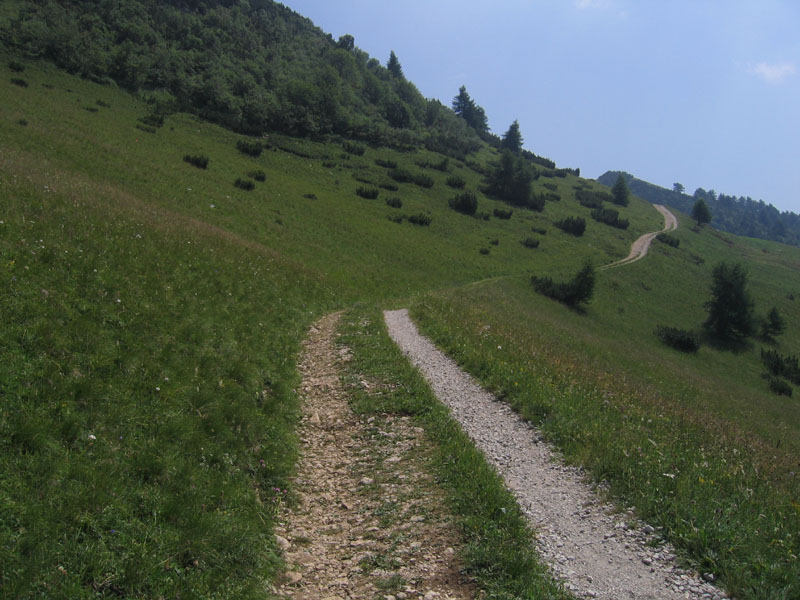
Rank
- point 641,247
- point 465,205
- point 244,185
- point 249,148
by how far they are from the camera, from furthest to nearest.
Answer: point 641,247 → point 465,205 → point 249,148 → point 244,185

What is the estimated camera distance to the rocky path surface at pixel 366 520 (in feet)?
18.7

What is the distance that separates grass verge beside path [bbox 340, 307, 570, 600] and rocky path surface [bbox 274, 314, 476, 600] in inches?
11.0

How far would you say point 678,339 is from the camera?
50.5m

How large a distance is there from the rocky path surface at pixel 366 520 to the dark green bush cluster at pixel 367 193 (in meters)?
59.9

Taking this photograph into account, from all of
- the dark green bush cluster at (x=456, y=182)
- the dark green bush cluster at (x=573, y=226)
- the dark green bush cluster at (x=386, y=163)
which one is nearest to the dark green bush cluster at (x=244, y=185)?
the dark green bush cluster at (x=386, y=163)

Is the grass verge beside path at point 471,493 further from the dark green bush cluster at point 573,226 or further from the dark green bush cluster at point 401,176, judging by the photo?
the dark green bush cluster at point 573,226

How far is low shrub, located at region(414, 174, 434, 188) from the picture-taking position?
83938 mm

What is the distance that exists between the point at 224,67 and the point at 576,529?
433ft

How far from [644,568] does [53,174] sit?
89.6 ft

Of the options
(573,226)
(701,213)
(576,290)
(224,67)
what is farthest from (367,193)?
(701,213)

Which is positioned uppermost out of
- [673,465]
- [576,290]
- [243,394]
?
[576,290]

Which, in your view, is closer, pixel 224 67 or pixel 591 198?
pixel 224 67

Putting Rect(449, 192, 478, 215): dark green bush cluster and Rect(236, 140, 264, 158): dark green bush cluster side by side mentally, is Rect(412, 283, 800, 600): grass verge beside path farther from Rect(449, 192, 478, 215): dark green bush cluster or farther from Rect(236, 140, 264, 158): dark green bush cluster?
Rect(449, 192, 478, 215): dark green bush cluster

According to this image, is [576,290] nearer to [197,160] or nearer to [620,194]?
[197,160]
